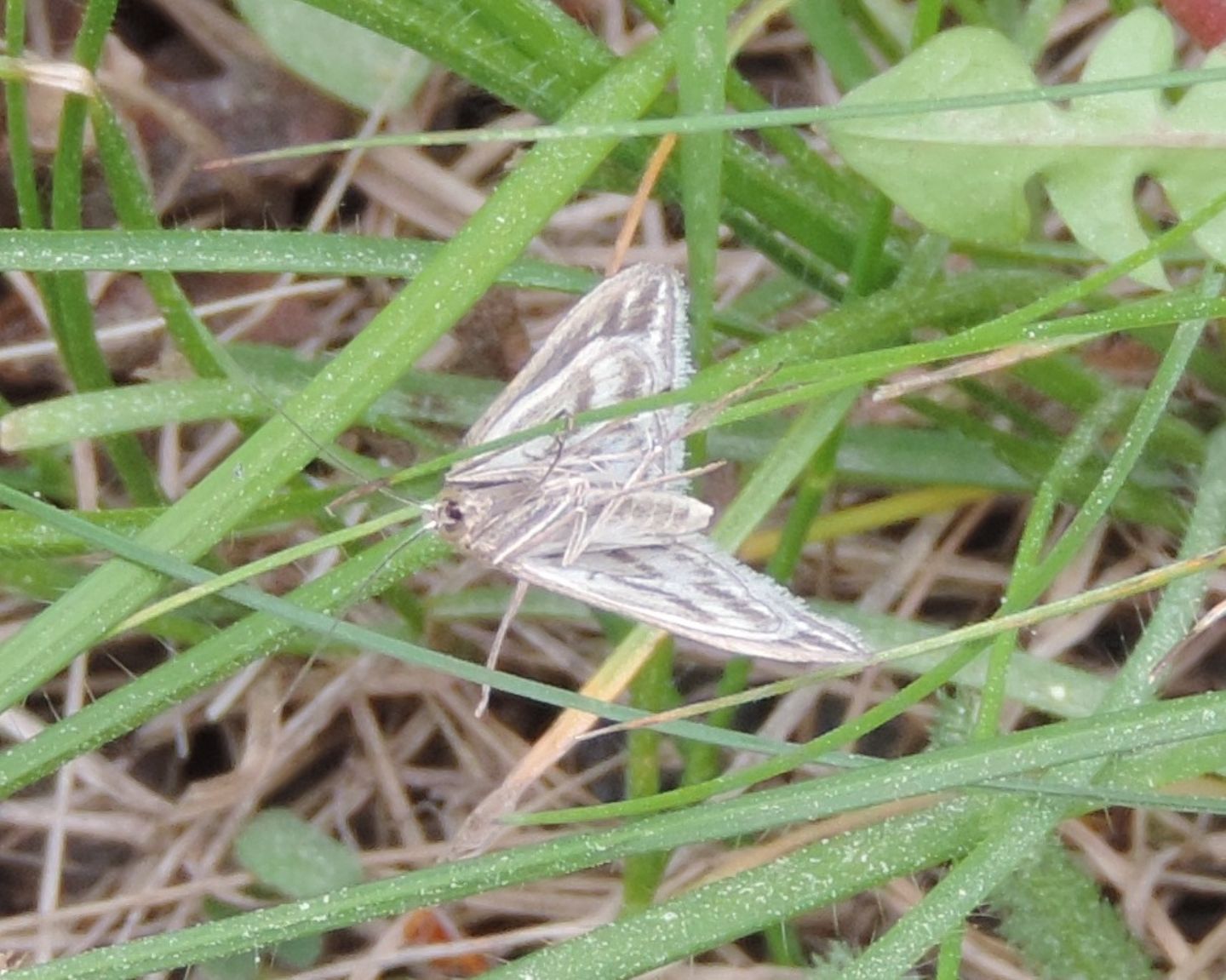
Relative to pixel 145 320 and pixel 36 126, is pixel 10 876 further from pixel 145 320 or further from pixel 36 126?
pixel 36 126

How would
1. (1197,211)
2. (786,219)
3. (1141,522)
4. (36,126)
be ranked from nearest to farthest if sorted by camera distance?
(1197,211)
(786,219)
(1141,522)
(36,126)

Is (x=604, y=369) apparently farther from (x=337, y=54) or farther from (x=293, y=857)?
(x=293, y=857)

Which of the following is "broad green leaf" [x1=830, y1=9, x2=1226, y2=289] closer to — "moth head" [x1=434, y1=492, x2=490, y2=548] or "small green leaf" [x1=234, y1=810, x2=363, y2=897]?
"moth head" [x1=434, y1=492, x2=490, y2=548]

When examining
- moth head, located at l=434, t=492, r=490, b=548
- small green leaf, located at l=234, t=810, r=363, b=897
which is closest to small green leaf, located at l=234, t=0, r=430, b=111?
moth head, located at l=434, t=492, r=490, b=548

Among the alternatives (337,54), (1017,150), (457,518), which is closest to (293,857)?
(457,518)

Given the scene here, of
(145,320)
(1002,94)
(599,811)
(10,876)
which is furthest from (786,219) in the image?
(10,876)

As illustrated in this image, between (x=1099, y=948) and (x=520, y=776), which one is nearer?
(x=520, y=776)

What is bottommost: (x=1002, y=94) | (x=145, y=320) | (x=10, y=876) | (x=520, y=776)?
(x=10, y=876)
